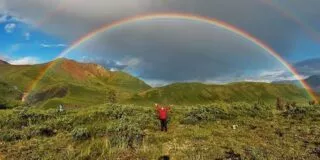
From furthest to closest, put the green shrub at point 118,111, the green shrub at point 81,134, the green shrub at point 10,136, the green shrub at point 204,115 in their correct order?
the green shrub at point 118,111 → the green shrub at point 204,115 → the green shrub at point 10,136 → the green shrub at point 81,134

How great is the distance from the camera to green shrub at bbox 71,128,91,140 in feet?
89.3

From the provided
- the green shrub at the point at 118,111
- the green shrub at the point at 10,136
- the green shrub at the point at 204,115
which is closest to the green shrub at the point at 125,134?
the green shrub at the point at 118,111

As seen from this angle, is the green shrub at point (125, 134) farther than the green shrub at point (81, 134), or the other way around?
the green shrub at point (81, 134)

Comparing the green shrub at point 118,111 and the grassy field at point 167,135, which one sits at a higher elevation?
the green shrub at point 118,111

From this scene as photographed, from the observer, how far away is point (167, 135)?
89.9 feet

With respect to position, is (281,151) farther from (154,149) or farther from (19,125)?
(19,125)

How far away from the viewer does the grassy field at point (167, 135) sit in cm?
2369

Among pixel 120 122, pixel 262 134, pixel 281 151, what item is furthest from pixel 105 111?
pixel 281 151

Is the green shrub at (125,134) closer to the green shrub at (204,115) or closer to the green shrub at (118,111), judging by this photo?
the green shrub at (118,111)

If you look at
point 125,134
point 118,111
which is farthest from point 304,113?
point 125,134

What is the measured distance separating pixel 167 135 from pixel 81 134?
20.7 feet

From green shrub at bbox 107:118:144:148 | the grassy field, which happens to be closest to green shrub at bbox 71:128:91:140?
the grassy field

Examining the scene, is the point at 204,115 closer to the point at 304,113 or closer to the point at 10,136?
the point at 304,113

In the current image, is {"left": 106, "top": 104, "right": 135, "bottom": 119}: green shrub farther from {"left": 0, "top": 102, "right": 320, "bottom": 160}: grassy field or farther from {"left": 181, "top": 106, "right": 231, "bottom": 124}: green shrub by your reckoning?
{"left": 181, "top": 106, "right": 231, "bottom": 124}: green shrub
